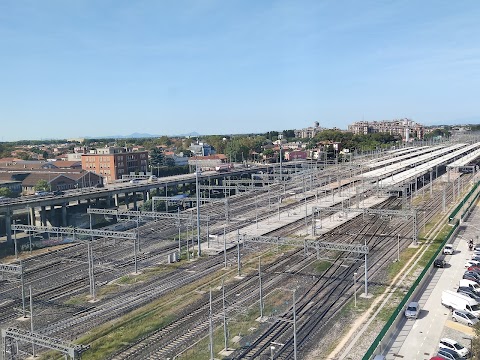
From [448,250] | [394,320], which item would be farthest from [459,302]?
[448,250]

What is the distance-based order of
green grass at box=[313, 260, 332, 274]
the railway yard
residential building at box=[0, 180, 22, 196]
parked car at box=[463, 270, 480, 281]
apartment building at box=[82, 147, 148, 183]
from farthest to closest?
apartment building at box=[82, 147, 148, 183]
residential building at box=[0, 180, 22, 196]
green grass at box=[313, 260, 332, 274]
parked car at box=[463, 270, 480, 281]
the railway yard

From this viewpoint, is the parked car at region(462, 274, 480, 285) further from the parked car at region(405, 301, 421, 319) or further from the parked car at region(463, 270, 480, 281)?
the parked car at region(405, 301, 421, 319)

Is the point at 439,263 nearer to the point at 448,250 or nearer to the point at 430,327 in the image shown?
the point at 448,250

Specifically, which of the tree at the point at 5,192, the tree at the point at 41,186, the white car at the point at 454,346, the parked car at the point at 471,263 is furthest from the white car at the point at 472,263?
the tree at the point at 5,192

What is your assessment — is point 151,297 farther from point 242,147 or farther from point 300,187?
point 242,147

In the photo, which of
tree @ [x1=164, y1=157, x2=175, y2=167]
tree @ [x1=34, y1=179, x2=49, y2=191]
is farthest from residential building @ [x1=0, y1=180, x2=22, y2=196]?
tree @ [x1=164, y1=157, x2=175, y2=167]

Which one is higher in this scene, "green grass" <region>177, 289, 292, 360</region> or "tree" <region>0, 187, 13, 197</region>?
"tree" <region>0, 187, 13, 197</region>

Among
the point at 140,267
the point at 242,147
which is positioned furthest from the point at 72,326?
the point at 242,147
